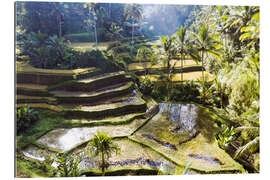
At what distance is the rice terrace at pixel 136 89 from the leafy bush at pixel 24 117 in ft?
0.06

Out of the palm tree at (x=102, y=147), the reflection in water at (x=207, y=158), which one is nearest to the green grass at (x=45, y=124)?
the palm tree at (x=102, y=147)

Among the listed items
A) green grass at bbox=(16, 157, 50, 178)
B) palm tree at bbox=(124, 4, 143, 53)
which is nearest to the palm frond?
palm tree at bbox=(124, 4, 143, 53)

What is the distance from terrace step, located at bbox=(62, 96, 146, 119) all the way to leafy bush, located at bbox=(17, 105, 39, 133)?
0.52 metres

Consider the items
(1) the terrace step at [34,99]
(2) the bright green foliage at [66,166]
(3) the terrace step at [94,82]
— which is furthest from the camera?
(3) the terrace step at [94,82]

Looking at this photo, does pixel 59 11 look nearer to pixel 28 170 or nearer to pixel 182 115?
pixel 28 170

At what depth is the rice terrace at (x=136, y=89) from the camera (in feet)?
8.82

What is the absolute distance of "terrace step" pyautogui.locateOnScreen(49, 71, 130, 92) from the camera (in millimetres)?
3123

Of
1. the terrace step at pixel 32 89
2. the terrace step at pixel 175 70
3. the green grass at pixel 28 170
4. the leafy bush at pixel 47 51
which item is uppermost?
the leafy bush at pixel 47 51

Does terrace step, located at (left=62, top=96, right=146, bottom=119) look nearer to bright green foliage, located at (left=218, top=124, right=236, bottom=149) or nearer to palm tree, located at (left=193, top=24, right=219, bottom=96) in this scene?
bright green foliage, located at (left=218, top=124, right=236, bottom=149)

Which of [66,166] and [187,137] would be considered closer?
[66,166]

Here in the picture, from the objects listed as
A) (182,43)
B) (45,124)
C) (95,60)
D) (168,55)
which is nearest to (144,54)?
(168,55)

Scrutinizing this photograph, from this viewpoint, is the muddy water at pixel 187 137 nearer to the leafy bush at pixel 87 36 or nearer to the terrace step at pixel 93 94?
the terrace step at pixel 93 94

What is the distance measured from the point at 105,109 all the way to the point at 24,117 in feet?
4.31

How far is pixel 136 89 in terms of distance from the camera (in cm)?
343
